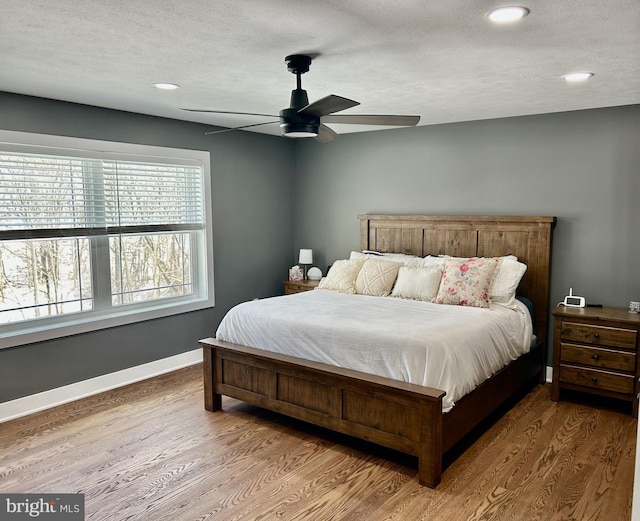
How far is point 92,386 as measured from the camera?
169 inches

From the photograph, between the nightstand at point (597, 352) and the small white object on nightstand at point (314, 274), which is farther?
the small white object on nightstand at point (314, 274)

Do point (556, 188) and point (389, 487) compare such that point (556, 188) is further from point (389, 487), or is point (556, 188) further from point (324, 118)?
point (389, 487)

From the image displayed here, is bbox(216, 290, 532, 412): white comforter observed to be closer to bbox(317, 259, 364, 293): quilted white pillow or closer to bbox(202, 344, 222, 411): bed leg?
bbox(202, 344, 222, 411): bed leg

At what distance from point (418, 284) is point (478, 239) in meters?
0.85

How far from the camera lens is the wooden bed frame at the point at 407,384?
116 inches

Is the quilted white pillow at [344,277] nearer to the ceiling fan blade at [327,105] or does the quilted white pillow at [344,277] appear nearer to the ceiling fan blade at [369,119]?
the ceiling fan blade at [369,119]

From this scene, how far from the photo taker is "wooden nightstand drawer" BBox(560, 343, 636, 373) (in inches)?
→ 149

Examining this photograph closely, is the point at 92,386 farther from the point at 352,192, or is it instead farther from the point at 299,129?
the point at 352,192

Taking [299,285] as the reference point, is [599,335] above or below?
below

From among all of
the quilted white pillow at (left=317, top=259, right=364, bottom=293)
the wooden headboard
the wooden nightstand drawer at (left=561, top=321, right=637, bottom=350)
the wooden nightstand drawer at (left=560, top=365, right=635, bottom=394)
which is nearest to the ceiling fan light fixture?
the quilted white pillow at (left=317, top=259, right=364, bottom=293)

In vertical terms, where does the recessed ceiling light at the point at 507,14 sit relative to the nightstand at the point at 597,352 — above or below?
above

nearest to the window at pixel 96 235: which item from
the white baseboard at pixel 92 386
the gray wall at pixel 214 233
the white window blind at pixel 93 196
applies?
the white window blind at pixel 93 196

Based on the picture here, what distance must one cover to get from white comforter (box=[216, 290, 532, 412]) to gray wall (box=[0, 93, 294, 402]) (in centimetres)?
111
